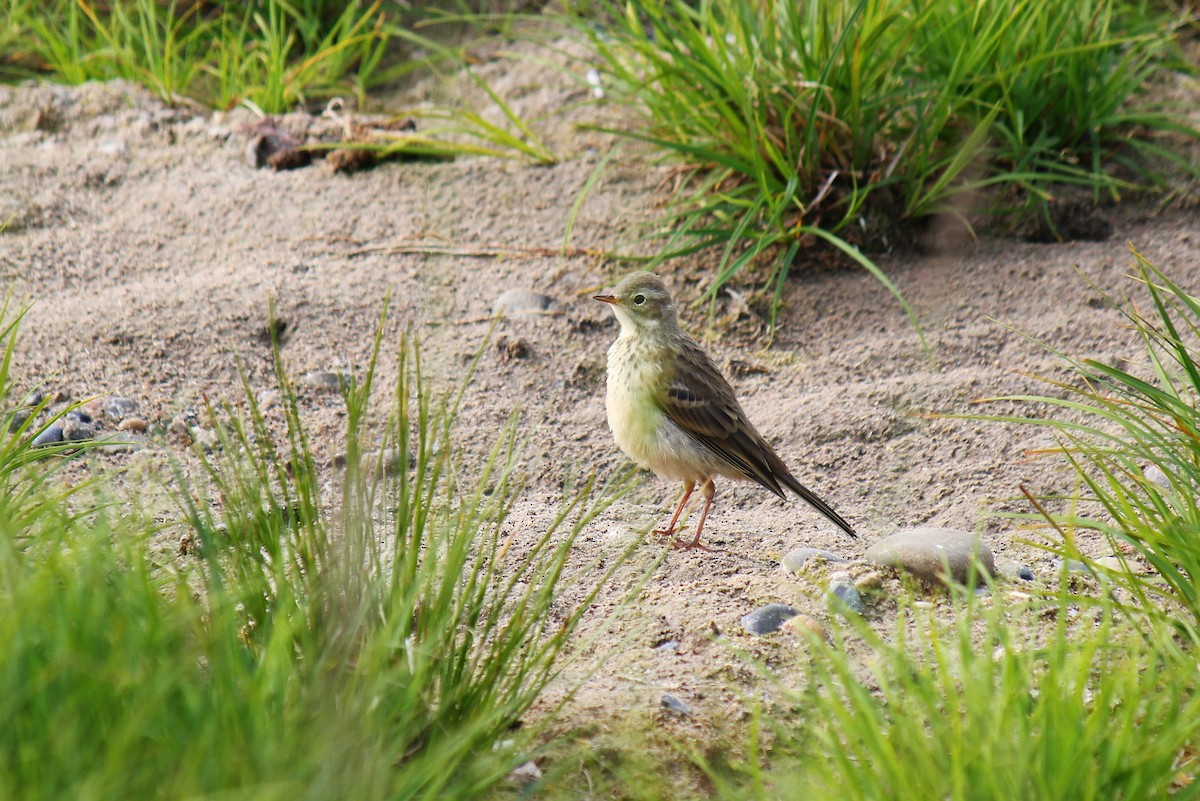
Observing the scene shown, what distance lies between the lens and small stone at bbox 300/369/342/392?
5.64 metres

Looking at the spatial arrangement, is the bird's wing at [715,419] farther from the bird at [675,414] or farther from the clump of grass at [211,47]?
the clump of grass at [211,47]

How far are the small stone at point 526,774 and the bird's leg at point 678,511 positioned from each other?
1.78 metres

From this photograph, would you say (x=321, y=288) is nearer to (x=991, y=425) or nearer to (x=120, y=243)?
(x=120, y=243)

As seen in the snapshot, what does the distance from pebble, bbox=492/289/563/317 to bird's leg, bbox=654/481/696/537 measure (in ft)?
4.18

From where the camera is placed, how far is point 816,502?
4625 mm

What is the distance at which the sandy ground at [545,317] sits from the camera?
4.89 meters

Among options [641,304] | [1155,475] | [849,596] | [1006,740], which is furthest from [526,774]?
[1155,475]

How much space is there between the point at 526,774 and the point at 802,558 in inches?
64.2

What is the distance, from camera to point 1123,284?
19.3 feet

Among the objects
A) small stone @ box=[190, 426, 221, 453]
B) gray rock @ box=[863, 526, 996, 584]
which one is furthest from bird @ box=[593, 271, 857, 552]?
small stone @ box=[190, 426, 221, 453]

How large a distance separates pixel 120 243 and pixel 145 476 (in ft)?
7.22

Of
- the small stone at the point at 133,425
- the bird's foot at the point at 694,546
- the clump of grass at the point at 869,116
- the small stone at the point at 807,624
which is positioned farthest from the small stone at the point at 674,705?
the small stone at the point at 133,425

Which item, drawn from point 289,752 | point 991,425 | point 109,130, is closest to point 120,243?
point 109,130

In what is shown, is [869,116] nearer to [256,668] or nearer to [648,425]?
[648,425]
